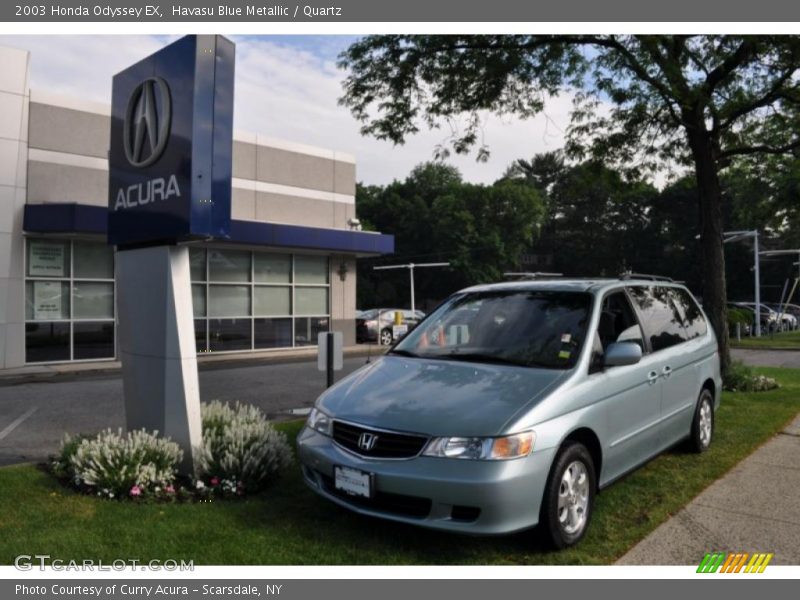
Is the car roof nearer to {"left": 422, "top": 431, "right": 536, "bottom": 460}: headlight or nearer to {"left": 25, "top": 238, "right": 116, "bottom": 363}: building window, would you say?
{"left": 422, "top": 431, "right": 536, "bottom": 460}: headlight

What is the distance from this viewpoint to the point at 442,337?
532 cm

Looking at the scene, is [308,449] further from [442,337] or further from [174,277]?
[174,277]

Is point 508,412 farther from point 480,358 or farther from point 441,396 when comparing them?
point 480,358

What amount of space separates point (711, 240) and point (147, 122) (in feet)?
29.9

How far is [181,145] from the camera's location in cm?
527

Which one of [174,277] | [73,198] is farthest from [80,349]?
[174,277]

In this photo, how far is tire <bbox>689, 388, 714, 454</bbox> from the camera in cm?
629

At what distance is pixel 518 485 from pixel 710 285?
8689 mm

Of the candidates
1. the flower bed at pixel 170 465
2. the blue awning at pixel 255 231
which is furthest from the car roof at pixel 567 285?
the blue awning at pixel 255 231

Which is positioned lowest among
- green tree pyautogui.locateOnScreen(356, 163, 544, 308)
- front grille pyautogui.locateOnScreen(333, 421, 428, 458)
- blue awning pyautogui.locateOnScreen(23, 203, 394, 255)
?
front grille pyautogui.locateOnScreen(333, 421, 428, 458)

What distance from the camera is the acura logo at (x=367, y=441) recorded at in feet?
13.1

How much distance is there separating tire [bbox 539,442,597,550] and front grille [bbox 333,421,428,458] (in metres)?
0.83

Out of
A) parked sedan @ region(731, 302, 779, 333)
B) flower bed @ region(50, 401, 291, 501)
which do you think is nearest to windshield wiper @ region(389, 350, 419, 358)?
flower bed @ region(50, 401, 291, 501)

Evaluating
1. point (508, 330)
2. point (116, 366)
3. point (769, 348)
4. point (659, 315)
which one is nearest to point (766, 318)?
point (769, 348)
